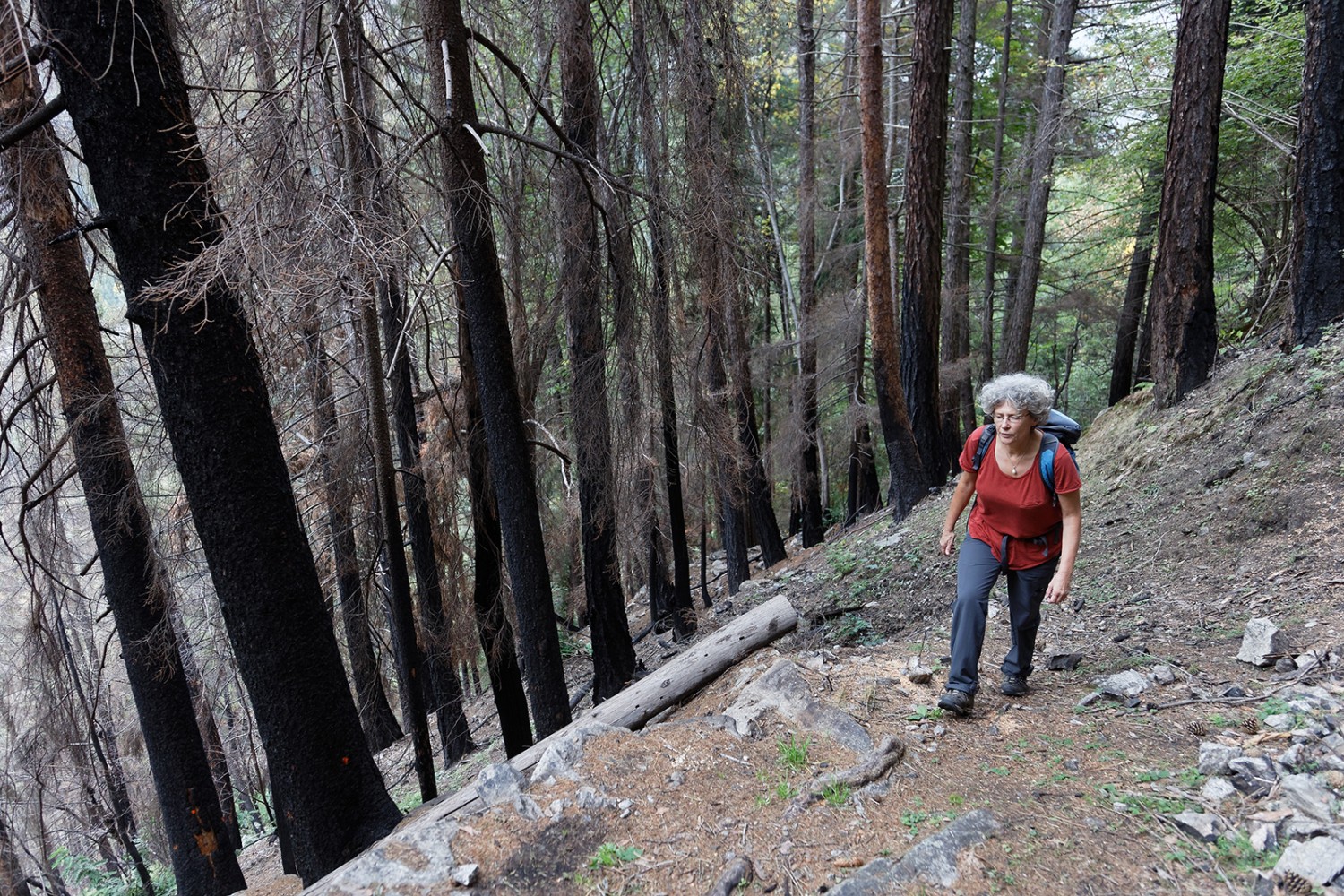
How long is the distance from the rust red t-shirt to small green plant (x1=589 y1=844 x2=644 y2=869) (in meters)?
2.49

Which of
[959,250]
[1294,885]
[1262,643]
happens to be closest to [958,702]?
[1262,643]

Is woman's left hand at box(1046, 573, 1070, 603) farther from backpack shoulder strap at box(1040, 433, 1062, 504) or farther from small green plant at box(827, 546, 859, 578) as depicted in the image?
small green plant at box(827, 546, 859, 578)

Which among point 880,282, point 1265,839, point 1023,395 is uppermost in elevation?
point 1023,395

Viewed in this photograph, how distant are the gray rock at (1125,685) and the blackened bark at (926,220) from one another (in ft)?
22.9

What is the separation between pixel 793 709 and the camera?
4402 millimetres

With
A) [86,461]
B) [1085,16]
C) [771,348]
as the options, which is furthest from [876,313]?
[1085,16]

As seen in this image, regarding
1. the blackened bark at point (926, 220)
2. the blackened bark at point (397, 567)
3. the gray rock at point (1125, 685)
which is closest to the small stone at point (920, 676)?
the gray rock at point (1125, 685)

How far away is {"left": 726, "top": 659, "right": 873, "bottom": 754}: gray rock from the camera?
4080mm

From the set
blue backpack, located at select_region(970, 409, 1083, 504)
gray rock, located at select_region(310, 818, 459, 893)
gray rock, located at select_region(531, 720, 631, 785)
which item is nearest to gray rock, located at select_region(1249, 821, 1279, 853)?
blue backpack, located at select_region(970, 409, 1083, 504)

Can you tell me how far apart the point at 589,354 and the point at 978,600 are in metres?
4.75

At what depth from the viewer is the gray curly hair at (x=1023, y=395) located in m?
3.91

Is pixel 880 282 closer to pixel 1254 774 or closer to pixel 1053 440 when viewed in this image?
pixel 1053 440

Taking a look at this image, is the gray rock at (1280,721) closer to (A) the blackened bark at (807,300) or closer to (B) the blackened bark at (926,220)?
(B) the blackened bark at (926,220)

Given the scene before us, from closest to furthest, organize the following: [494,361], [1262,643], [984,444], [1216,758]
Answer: [1216,758] → [1262,643] → [984,444] → [494,361]
